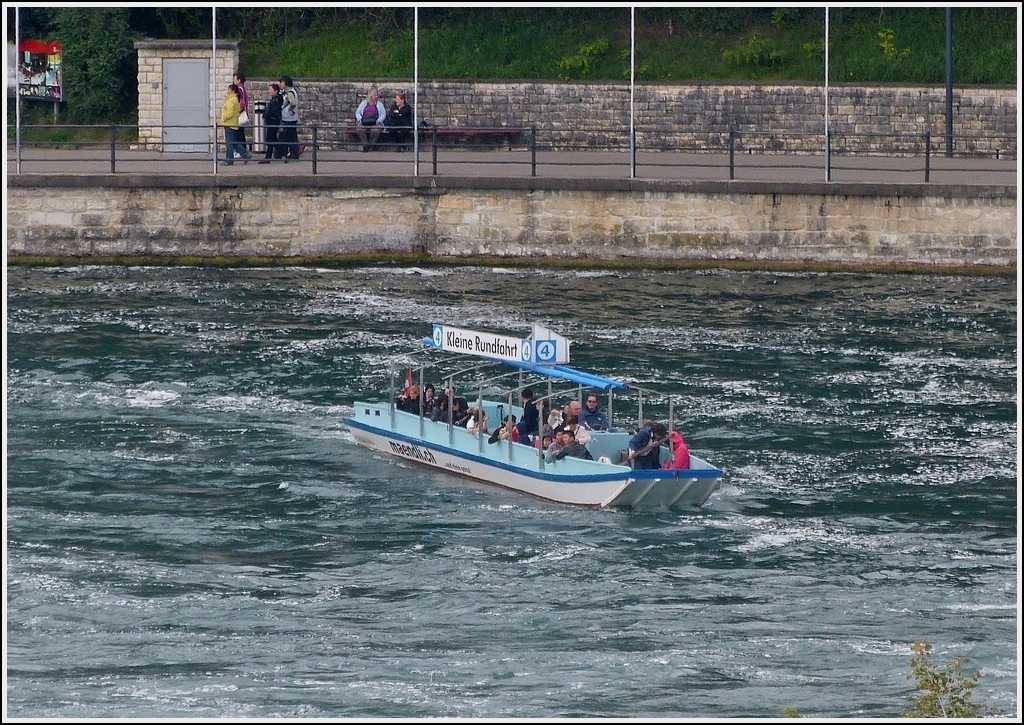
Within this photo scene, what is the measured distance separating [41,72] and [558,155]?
41.3 ft

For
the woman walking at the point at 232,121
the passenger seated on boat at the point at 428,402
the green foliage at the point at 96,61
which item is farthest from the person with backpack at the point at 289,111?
the passenger seated on boat at the point at 428,402

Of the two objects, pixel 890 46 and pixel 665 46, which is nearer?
pixel 890 46

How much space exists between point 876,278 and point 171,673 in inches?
841

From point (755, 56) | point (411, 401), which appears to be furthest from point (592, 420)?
point (755, 56)

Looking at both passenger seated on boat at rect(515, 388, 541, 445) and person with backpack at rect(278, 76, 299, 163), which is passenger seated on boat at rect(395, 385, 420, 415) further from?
person with backpack at rect(278, 76, 299, 163)

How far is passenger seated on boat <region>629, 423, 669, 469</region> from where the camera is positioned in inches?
928

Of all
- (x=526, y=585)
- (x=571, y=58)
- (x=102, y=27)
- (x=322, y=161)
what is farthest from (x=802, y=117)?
(x=526, y=585)

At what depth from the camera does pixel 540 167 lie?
128 ft

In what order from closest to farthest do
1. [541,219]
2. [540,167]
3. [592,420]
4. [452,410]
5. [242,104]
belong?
1. [592,420]
2. [452,410]
3. [541,219]
4. [242,104]
5. [540,167]

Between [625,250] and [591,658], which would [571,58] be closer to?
[625,250]

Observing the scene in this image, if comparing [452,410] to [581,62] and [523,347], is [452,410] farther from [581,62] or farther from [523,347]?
[581,62]

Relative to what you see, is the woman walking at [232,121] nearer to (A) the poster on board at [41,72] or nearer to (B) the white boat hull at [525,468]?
(A) the poster on board at [41,72]

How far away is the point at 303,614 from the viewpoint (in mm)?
20141

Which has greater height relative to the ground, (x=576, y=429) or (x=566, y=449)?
(x=576, y=429)
